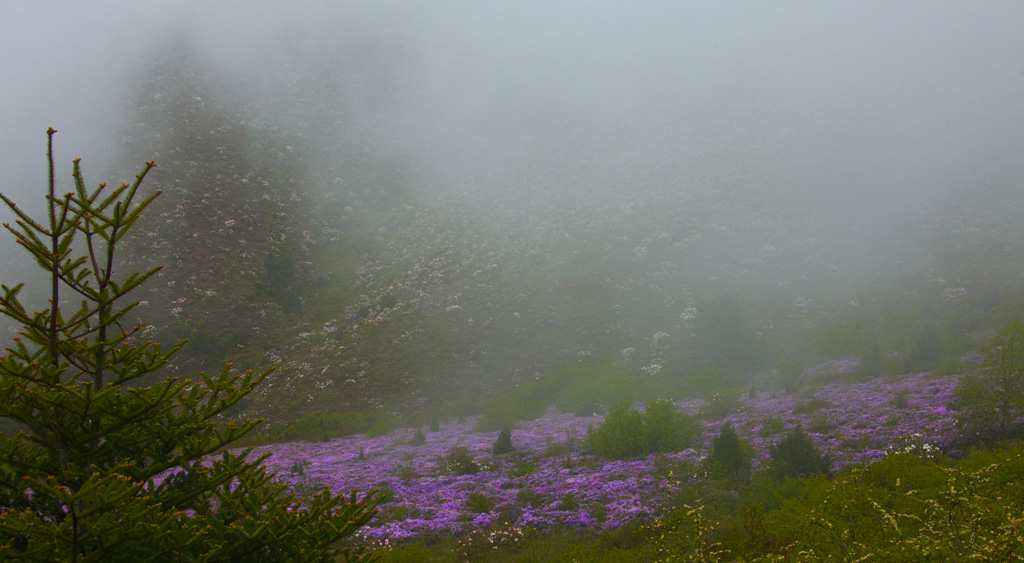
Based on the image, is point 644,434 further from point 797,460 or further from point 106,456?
point 106,456

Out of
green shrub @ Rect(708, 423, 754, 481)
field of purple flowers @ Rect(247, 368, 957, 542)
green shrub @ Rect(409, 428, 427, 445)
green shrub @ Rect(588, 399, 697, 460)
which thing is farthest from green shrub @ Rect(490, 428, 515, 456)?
green shrub @ Rect(708, 423, 754, 481)

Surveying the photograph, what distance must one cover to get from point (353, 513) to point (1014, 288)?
98.3 feet

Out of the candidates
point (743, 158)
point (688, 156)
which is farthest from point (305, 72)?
point (743, 158)

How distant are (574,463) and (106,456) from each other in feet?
39.1

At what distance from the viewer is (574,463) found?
47.7 ft

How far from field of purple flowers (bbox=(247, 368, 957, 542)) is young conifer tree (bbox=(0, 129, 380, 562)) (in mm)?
5831

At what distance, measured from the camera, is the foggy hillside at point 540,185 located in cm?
2859

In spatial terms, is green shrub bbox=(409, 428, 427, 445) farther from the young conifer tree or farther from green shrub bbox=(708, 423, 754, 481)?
the young conifer tree

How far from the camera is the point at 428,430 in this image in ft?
77.0

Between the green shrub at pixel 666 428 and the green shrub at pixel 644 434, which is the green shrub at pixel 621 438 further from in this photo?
the green shrub at pixel 666 428

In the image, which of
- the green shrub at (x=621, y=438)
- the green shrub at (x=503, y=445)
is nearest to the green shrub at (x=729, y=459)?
the green shrub at (x=621, y=438)


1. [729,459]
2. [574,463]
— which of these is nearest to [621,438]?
[574,463]

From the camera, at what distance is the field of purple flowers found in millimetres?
10789

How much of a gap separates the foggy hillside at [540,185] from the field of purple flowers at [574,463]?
653 cm
